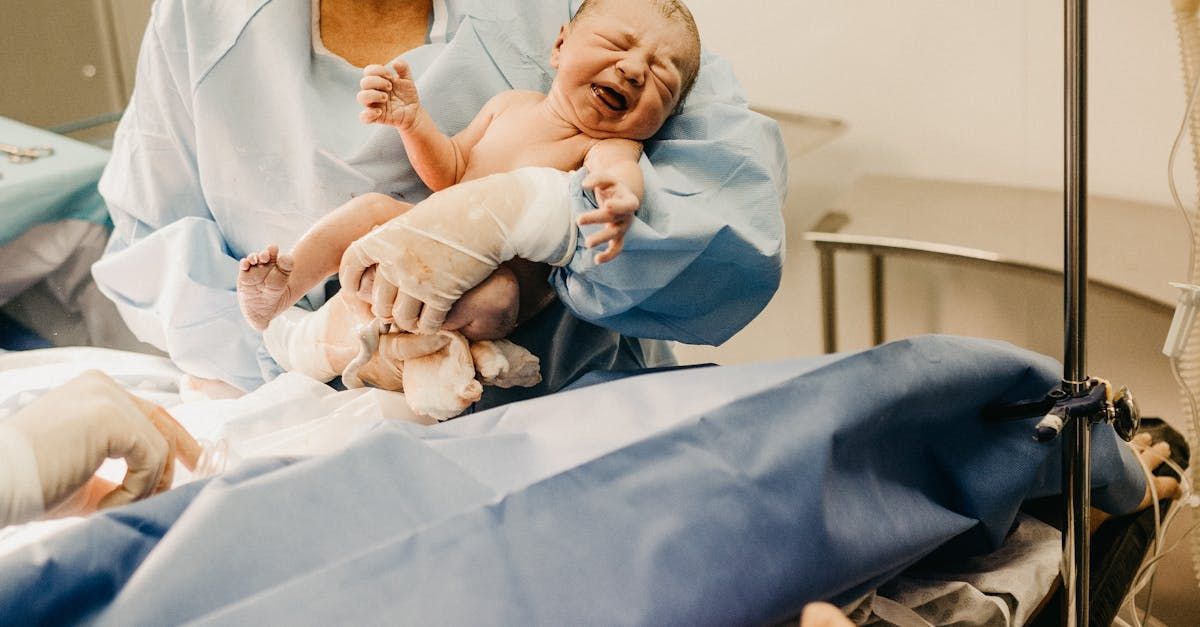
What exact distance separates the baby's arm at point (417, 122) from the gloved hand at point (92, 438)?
267mm

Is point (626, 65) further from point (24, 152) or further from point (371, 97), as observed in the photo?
point (24, 152)

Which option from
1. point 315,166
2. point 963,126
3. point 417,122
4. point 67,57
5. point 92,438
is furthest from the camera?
point 67,57

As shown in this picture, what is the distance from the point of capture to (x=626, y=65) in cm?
86

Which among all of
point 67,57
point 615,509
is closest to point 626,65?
point 615,509

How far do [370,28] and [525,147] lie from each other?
0.25m

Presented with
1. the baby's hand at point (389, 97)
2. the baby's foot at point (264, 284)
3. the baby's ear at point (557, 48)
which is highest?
the baby's ear at point (557, 48)

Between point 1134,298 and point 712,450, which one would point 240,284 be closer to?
point 712,450

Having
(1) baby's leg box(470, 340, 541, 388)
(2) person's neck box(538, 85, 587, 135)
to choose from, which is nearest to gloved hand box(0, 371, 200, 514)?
(1) baby's leg box(470, 340, 541, 388)

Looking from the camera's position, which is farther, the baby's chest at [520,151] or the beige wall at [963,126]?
the beige wall at [963,126]

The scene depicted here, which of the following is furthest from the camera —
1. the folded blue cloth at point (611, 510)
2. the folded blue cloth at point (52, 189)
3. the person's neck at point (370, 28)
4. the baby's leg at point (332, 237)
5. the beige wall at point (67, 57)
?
the beige wall at point (67, 57)

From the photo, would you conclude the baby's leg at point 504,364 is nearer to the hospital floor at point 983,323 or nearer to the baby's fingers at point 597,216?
the baby's fingers at point 597,216

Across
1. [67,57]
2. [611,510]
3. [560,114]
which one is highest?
[67,57]

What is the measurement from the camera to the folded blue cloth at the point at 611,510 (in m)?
0.59

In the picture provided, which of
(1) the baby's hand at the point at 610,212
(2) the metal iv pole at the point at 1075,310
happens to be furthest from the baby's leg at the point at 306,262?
(2) the metal iv pole at the point at 1075,310
